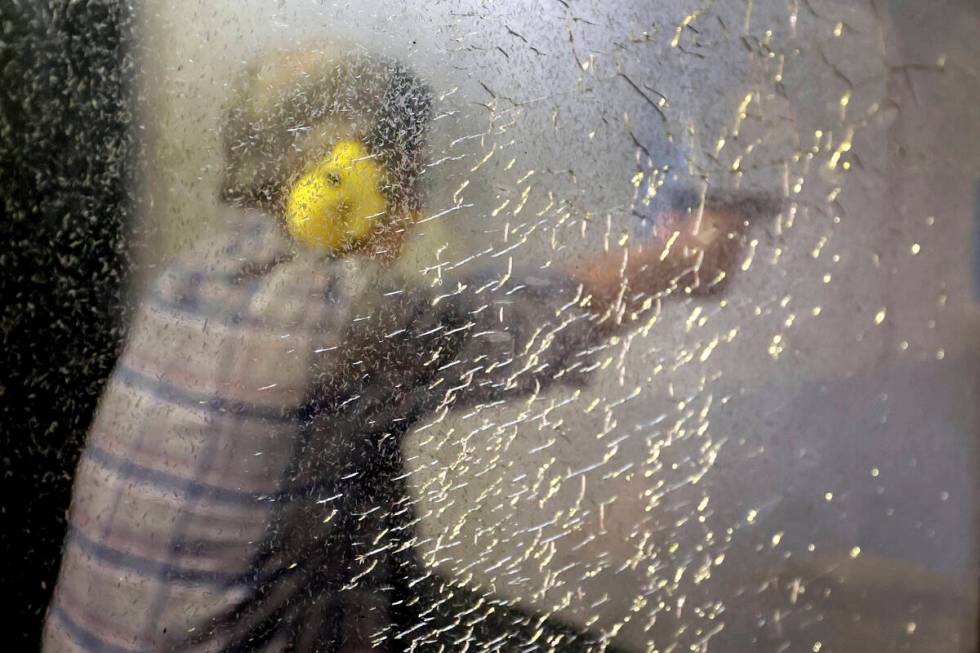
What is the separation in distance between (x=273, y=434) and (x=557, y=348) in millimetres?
145

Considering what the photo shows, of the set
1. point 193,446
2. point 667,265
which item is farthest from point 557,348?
point 193,446

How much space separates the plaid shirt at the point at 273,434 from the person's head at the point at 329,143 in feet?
0.05

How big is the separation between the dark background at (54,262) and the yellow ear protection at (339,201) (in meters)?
0.08

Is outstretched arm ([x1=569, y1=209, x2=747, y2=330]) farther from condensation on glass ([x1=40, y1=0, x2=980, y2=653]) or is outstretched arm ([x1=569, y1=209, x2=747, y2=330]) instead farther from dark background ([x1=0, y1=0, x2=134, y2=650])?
dark background ([x1=0, y1=0, x2=134, y2=650])

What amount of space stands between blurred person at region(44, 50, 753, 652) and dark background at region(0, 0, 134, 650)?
0.01 metres

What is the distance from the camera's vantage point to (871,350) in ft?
1.15

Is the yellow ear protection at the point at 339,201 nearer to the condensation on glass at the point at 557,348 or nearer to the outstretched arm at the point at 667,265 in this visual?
the condensation on glass at the point at 557,348

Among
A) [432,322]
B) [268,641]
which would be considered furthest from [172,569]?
[432,322]

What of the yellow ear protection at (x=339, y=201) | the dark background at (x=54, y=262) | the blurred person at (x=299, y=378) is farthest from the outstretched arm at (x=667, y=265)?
the dark background at (x=54, y=262)

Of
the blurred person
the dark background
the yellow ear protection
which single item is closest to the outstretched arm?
the blurred person

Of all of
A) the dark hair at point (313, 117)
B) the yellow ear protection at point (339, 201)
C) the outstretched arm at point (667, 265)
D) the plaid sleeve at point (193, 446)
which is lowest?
the plaid sleeve at point (193, 446)

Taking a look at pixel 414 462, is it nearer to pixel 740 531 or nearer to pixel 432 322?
pixel 432 322

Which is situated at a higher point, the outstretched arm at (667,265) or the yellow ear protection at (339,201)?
the yellow ear protection at (339,201)

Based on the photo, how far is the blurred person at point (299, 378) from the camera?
293mm
